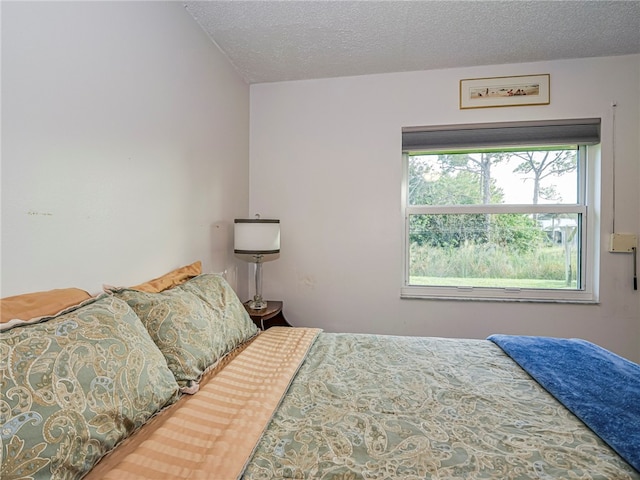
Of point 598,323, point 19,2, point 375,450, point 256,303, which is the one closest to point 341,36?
point 19,2

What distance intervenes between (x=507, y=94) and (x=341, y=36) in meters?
1.42

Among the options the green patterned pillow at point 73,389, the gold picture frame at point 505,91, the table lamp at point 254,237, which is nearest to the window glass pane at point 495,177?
the gold picture frame at point 505,91

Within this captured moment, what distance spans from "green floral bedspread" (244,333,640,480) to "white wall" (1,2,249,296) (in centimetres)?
94

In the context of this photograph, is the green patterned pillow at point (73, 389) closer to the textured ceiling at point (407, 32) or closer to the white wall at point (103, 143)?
the white wall at point (103, 143)

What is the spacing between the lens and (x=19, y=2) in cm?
98

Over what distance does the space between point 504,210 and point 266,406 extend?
8.24 feet

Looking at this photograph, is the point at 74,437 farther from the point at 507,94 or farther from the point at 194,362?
the point at 507,94

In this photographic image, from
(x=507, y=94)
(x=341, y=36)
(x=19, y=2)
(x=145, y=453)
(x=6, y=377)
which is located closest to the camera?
(x=6, y=377)

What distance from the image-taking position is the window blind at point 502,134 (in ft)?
8.26

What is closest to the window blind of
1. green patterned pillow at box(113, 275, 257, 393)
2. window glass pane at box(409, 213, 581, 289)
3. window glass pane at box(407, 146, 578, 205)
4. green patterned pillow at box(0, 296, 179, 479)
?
window glass pane at box(407, 146, 578, 205)


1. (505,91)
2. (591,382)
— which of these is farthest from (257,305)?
(505,91)

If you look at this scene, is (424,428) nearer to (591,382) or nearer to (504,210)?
(591,382)

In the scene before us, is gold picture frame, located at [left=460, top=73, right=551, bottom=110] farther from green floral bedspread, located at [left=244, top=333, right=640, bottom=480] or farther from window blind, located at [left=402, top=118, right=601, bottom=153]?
A: green floral bedspread, located at [left=244, top=333, right=640, bottom=480]

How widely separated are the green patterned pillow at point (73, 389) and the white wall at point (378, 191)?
6.34ft
